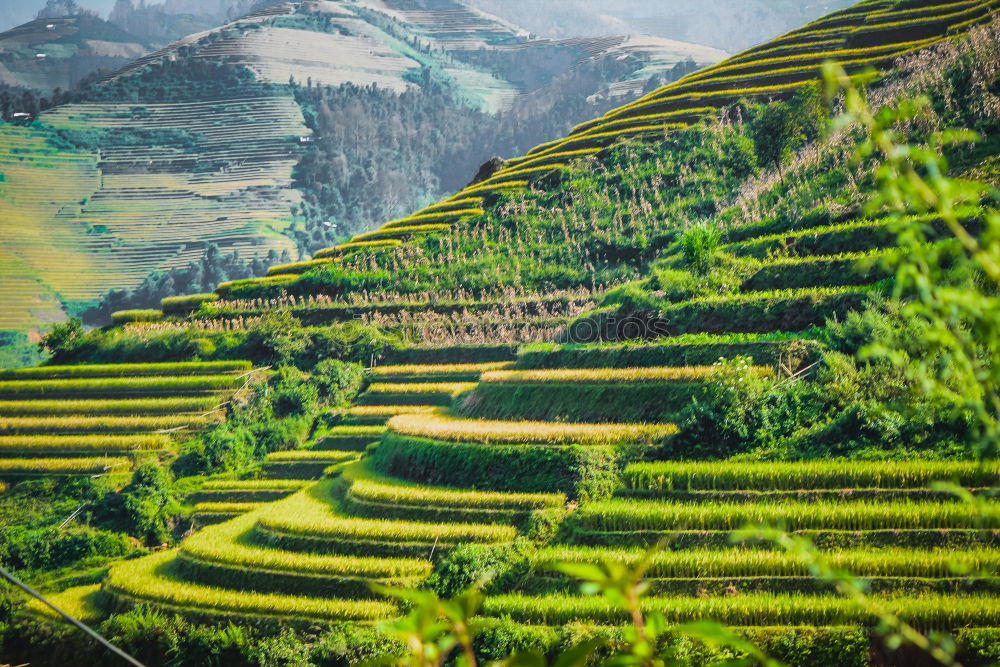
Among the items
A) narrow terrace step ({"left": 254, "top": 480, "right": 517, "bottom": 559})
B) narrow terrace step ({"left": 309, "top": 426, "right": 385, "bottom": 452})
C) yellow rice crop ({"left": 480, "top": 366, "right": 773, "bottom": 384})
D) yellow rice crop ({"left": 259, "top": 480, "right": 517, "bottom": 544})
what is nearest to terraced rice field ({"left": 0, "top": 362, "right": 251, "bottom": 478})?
narrow terrace step ({"left": 309, "top": 426, "right": 385, "bottom": 452})

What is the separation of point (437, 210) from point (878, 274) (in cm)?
2953

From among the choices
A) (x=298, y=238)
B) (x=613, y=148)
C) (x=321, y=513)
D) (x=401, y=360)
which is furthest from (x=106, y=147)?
(x=321, y=513)

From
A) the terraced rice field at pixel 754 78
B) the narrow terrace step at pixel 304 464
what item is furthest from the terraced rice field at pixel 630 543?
the terraced rice field at pixel 754 78

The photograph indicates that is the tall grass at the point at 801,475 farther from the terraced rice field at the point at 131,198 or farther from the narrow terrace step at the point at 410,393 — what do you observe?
the terraced rice field at the point at 131,198

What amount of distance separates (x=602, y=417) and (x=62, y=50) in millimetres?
164936

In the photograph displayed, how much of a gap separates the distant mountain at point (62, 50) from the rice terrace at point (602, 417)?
11491cm

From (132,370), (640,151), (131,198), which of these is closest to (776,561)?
(132,370)

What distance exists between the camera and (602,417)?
19703 mm

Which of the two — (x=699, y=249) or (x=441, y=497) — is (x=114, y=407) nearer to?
(x=441, y=497)

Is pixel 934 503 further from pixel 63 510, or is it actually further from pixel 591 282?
pixel 591 282

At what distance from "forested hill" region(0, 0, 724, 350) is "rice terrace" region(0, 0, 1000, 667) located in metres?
45.9

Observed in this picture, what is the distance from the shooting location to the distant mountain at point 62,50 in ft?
491

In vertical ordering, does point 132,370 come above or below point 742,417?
below

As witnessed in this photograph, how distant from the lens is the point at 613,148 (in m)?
45.8
